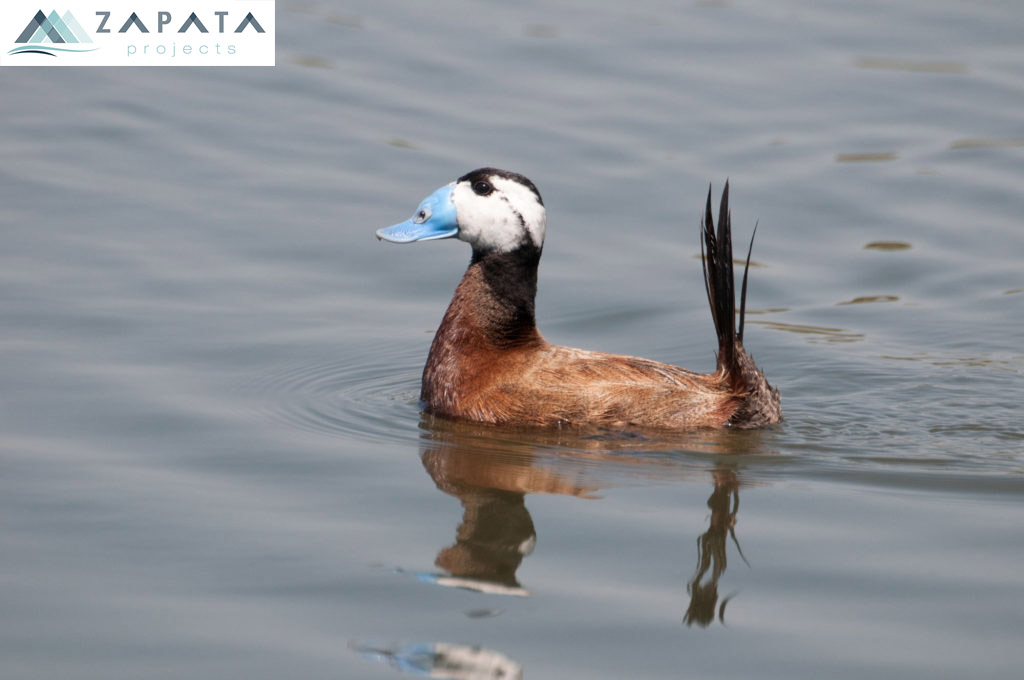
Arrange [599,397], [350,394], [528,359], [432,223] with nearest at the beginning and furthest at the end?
[599,397], [528,359], [432,223], [350,394]

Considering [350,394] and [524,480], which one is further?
[350,394]

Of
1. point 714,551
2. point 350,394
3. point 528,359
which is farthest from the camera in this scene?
point 350,394

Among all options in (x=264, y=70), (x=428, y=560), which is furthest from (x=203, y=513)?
(x=264, y=70)

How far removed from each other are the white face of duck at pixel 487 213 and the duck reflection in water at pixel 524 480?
97 centimetres

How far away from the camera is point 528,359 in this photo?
746 cm

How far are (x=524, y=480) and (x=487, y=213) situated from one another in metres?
1.65

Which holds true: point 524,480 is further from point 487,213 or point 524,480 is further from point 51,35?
point 51,35

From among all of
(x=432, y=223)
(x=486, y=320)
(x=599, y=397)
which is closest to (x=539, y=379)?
(x=599, y=397)

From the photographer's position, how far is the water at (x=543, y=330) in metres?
4.93

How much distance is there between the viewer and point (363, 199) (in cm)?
1112

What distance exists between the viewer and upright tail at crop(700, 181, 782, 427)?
23.1ft

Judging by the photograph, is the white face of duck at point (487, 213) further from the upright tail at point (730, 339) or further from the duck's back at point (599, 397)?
the upright tail at point (730, 339)

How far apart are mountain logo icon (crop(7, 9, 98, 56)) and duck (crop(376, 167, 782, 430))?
6991mm

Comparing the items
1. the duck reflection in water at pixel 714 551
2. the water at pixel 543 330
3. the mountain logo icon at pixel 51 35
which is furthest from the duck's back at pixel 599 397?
the mountain logo icon at pixel 51 35
